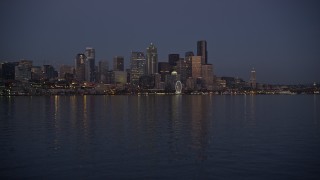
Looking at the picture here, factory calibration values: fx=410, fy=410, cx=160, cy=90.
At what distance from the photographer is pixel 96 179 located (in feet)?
68.1

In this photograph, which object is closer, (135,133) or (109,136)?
(109,136)

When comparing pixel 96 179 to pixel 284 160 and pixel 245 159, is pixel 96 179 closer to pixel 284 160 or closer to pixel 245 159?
pixel 245 159

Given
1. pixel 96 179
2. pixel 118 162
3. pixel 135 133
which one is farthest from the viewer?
pixel 135 133

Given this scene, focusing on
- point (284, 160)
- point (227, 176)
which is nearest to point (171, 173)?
point (227, 176)

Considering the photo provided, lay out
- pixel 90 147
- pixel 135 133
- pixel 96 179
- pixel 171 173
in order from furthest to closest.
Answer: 1. pixel 135 133
2. pixel 90 147
3. pixel 171 173
4. pixel 96 179

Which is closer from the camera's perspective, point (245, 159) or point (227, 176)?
point (227, 176)

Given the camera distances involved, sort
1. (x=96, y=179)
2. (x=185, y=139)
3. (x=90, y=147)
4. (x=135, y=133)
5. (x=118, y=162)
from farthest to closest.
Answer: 1. (x=135, y=133)
2. (x=185, y=139)
3. (x=90, y=147)
4. (x=118, y=162)
5. (x=96, y=179)

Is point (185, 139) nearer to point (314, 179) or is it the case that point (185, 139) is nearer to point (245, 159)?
point (245, 159)

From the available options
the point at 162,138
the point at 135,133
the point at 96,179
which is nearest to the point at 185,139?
the point at 162,138

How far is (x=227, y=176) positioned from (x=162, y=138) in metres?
14.5

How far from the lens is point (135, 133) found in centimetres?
3922

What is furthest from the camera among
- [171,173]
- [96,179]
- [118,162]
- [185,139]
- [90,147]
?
[185,139]

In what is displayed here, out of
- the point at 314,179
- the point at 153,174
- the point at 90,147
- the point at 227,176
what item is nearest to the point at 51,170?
the point at 153,174

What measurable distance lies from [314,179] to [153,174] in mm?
8299
